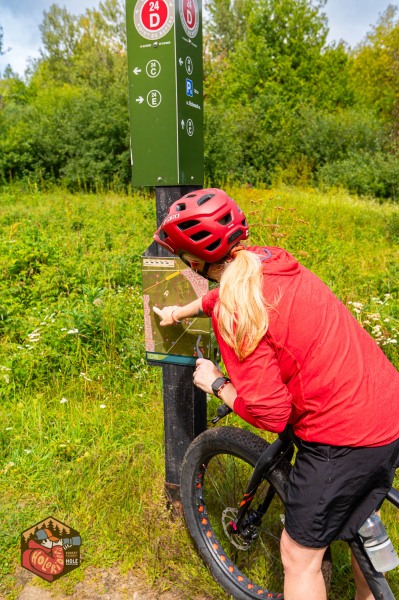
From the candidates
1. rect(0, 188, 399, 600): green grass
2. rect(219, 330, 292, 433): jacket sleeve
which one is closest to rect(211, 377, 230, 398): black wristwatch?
rect(219, 330, 292, 433): jacket sleeve

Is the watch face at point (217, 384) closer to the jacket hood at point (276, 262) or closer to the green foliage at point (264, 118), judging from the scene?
the jacket hood at point (276, 262)

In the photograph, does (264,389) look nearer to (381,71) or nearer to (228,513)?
(228,513)

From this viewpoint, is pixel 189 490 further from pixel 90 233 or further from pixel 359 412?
pixel 90 233

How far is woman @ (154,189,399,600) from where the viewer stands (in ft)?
5.48

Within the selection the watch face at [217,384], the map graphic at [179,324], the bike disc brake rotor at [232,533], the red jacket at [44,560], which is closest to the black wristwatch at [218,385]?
the watch face at [217,384]

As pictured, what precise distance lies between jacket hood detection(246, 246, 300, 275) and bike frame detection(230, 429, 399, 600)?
0.68 meters

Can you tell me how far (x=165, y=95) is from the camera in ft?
7.60

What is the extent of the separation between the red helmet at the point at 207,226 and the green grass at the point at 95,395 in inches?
63.7

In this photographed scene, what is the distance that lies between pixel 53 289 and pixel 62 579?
3092 mm

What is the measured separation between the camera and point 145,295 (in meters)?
2.58

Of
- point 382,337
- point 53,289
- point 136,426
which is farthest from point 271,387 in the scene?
point 53,289

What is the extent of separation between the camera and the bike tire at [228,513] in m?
2.26

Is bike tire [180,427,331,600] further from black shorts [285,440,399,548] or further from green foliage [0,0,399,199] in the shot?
green foliage [0,0,399,199]

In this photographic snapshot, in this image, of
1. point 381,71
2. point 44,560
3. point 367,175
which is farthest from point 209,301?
point 381,71
